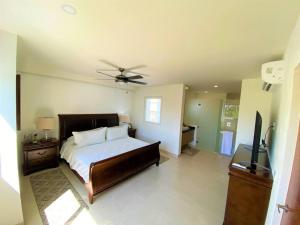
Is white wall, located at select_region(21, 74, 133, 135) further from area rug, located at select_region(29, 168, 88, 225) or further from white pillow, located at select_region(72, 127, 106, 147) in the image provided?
area rug, located at select_region(29, 168, 88, 225)

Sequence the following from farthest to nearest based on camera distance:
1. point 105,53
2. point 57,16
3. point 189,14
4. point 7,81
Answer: point 105,53, point 7,81, point 57,16, point 189,14

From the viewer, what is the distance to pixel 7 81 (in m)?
1.55

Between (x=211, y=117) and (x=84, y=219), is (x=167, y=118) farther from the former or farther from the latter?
(x=84, y=219)

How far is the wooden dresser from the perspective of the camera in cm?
150

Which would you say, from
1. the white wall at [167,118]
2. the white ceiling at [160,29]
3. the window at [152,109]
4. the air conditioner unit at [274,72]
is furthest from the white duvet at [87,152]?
the air conditioner unit at [274,72]

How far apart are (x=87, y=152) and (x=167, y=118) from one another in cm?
273

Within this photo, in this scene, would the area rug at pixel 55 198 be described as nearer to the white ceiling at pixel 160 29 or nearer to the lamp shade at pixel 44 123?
the lamp shade at pixel 44 123

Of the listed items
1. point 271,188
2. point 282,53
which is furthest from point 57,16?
point 271,188

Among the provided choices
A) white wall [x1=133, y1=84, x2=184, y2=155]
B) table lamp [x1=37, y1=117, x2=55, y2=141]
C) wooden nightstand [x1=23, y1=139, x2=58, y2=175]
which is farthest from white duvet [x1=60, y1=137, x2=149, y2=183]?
white wall [x1=133, y1=84, x2=184, y2=155]

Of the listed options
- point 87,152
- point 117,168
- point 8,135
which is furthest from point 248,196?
point 8,135

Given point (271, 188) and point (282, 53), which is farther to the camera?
point (282, 53)

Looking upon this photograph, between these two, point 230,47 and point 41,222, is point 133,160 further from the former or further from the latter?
point 230,47

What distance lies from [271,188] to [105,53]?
9.02 ft

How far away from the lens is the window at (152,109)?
16.6 feet
